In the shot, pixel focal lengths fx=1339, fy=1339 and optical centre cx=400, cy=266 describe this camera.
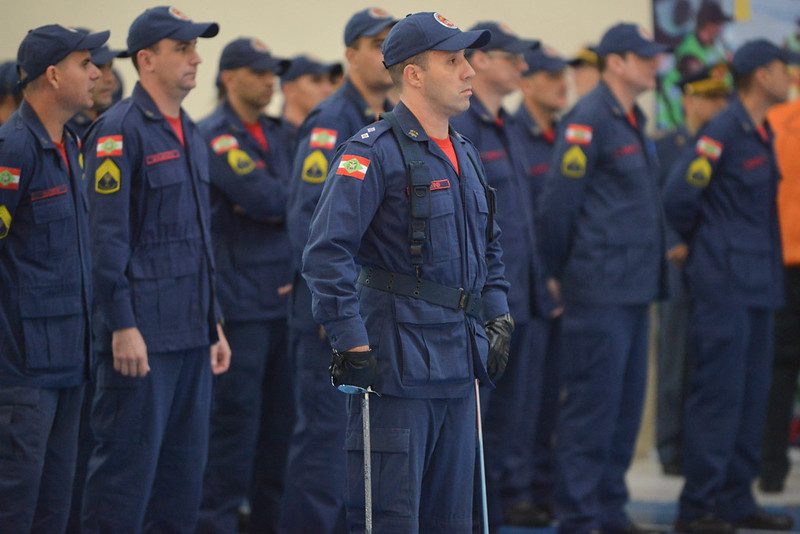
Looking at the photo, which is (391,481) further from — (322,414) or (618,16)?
(618,16)

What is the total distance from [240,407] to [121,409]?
0.90 m

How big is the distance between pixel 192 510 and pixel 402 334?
1.14 meters

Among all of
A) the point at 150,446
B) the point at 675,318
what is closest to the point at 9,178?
the point at 150,446

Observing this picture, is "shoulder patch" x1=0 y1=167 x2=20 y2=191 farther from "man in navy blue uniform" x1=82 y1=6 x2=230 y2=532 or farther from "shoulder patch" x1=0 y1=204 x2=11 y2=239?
"man in navy blue uniform" x1=82 y1=6 x2=230 y2=532

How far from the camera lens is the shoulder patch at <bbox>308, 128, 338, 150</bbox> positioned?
4.42m

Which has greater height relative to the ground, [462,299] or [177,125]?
[177,125]

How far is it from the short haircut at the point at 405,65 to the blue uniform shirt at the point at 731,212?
7.41ft

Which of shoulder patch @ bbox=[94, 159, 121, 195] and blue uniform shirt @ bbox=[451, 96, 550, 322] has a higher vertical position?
shoulder patch @ bbox=[94, 159, 121, 195]

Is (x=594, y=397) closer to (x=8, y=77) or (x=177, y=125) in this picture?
(x=177, y=125)

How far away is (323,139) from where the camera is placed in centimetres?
444

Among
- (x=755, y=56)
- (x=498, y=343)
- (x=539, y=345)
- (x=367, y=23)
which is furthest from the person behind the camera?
(x=539, y=345)

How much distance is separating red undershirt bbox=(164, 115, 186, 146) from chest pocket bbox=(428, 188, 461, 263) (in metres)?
1.04

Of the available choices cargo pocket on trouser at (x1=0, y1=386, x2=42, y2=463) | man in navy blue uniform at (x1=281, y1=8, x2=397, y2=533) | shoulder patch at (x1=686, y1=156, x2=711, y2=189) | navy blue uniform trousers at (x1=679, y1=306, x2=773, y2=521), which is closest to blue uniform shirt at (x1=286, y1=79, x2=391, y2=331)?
man in navy blue uniform at (x1=281, y1=8, x2=397, y2=533)

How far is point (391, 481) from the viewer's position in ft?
10.3
